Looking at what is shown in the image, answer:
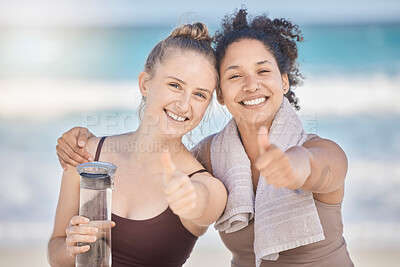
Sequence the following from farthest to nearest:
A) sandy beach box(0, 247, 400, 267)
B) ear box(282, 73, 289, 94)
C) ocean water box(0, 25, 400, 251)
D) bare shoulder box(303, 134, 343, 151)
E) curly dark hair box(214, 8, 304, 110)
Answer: ocean water box(0, 25, 400, 251), sandy beach box(0, 247, 400, 267), ear box(282, 73, 289, 94), curly dark hair box(214, 8, 304, 110), bare shoulder box(303, 134, 343, 151)

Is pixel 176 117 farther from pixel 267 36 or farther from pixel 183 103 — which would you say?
pixel 267 36

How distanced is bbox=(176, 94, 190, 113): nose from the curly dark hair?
280 millimetres

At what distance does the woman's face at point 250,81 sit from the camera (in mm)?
1932

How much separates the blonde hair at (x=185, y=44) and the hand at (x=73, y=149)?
1.27 feet

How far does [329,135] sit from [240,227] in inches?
171

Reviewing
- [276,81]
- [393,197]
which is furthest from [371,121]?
[276,81]

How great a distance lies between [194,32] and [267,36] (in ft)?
1.13

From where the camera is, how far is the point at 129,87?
22.0 feet

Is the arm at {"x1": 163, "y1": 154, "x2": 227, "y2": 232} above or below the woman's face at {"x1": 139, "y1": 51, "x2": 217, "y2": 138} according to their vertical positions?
below

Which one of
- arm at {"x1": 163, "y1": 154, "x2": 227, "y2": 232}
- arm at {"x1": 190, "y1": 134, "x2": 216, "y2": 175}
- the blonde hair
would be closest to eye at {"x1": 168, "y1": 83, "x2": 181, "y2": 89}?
the blonde hair

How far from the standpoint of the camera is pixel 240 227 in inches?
74.8

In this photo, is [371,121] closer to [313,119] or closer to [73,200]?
[313,119]

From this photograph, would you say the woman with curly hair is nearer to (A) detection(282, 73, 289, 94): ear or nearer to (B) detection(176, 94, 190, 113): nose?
(A) detection(282, 73, 289, 94): ear

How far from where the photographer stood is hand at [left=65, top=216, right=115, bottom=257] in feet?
4.47
